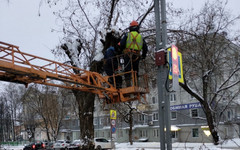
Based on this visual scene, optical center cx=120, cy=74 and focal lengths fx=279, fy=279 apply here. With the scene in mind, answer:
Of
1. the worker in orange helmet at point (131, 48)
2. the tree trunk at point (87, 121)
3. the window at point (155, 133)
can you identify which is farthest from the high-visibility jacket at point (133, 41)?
the window at point (155, 133)

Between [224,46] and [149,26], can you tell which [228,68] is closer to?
[224,46]

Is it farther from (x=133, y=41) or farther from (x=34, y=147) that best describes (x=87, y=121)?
(x=34, y=147)

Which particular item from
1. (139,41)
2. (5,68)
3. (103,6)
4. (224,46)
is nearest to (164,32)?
(139,41)

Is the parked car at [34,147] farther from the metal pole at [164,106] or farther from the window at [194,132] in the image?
the metal pole at [164,106]

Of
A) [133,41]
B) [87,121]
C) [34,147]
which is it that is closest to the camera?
[133,41]

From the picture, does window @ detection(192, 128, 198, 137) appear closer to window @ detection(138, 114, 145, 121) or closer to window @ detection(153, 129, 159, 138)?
window @ detection(153, 129, 159, 138)

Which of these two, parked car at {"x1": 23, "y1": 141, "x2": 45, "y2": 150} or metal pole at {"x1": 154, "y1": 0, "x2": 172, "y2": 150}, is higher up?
metal pole at {"x1": 154, "y1": 0, "x2": 172, "y2": 150}

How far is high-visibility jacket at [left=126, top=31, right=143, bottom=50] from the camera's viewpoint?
9.41 m

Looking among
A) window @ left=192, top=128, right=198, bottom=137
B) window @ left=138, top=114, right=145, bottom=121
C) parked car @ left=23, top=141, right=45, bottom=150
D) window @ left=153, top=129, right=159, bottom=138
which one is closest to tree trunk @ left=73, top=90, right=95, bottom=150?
parked car @ left=23, top=141, right=45, bottom=150

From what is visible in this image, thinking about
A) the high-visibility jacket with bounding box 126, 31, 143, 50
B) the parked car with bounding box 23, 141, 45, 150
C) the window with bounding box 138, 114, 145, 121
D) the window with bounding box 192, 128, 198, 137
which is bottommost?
the parked car with bounding box 23, 141, 45, 150

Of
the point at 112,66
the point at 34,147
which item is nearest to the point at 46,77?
the point at 112,66

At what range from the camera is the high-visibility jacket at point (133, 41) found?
9414mm

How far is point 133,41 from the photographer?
9438mm

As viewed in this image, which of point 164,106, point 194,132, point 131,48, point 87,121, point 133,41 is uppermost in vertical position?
point 133,41
